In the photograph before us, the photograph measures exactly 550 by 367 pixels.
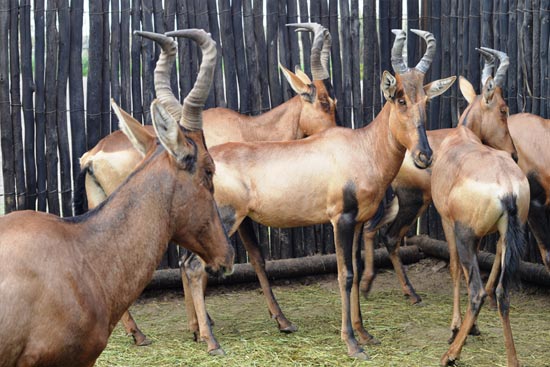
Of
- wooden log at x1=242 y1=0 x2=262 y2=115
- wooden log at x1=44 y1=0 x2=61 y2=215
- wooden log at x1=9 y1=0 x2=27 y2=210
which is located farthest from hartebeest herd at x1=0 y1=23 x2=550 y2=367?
wooden log at x1=9 y1=0 x2=27 y2=210

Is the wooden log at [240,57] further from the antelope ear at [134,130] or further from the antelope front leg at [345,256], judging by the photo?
the antelope ear at [134,130]

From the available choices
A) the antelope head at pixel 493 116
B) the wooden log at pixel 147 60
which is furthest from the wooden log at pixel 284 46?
the antelope head at pixel 493 116

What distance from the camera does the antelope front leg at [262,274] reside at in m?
8.50

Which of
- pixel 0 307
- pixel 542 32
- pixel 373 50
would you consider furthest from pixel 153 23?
pixel 0 307

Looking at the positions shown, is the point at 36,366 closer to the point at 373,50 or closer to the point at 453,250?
the point at 453,250

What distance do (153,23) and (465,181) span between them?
4.02m

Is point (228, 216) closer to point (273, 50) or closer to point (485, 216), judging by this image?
point (485, 216)

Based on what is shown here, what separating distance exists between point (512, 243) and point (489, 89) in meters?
2.11

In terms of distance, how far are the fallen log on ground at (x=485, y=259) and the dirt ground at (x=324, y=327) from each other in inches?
6.4

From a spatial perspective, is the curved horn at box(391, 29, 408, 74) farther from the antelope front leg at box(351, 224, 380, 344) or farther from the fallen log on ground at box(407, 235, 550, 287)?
the fallen log on ground at box(407, 235, 550, 287)

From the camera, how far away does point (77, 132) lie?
9.50 meters

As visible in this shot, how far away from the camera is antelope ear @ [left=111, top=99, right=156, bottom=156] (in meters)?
4.68

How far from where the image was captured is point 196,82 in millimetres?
4742

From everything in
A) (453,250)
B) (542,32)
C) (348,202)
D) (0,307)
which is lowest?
(453,250)
